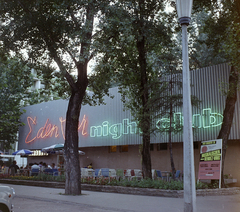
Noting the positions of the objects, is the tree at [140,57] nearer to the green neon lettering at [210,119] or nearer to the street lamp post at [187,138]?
the green neon lettering at [210,119]

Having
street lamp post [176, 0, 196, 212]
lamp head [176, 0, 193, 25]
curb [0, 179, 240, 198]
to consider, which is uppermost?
lamp head [176, 0, 193, 25]

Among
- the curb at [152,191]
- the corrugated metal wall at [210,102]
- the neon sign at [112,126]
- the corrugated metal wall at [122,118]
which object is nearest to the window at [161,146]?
the corrugated metal wall at [122,118]

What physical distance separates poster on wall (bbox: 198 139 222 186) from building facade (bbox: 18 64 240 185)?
6.32 feet

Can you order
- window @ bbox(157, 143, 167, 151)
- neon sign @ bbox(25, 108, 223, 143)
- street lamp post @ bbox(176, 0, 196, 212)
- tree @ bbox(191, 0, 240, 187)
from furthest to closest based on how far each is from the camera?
window @ bbox(157, 143, 167, 151), neon sign @ bbox(25, 108, 223, 143), tree @ bbox(191, 0, 240, 187), street lamp post @ bbox(176, 0, 196, 212)

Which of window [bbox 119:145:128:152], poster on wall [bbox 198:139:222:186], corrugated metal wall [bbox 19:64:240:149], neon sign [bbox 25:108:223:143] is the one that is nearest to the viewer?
poster on wall [bbox 198:139:222:186]

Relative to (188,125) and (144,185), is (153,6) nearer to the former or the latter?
(144,185)

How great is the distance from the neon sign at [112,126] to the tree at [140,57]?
142 cm

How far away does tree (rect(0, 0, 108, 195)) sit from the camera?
13.7 meters

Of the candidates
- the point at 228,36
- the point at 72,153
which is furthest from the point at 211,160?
the point at 72,153

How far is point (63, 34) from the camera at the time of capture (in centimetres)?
1528

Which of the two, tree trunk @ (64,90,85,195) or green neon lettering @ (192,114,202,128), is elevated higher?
green neon lettering @ (192,114,202,128)

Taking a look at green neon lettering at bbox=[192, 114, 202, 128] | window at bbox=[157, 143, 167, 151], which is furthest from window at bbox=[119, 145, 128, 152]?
green neon lettering at bbox=[192, 114, 202, 128]

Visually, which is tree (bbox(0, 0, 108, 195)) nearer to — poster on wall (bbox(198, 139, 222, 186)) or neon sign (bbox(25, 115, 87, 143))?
poster on wall (bbox(198, 139, 222, 186))

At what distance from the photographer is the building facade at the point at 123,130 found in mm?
19109
